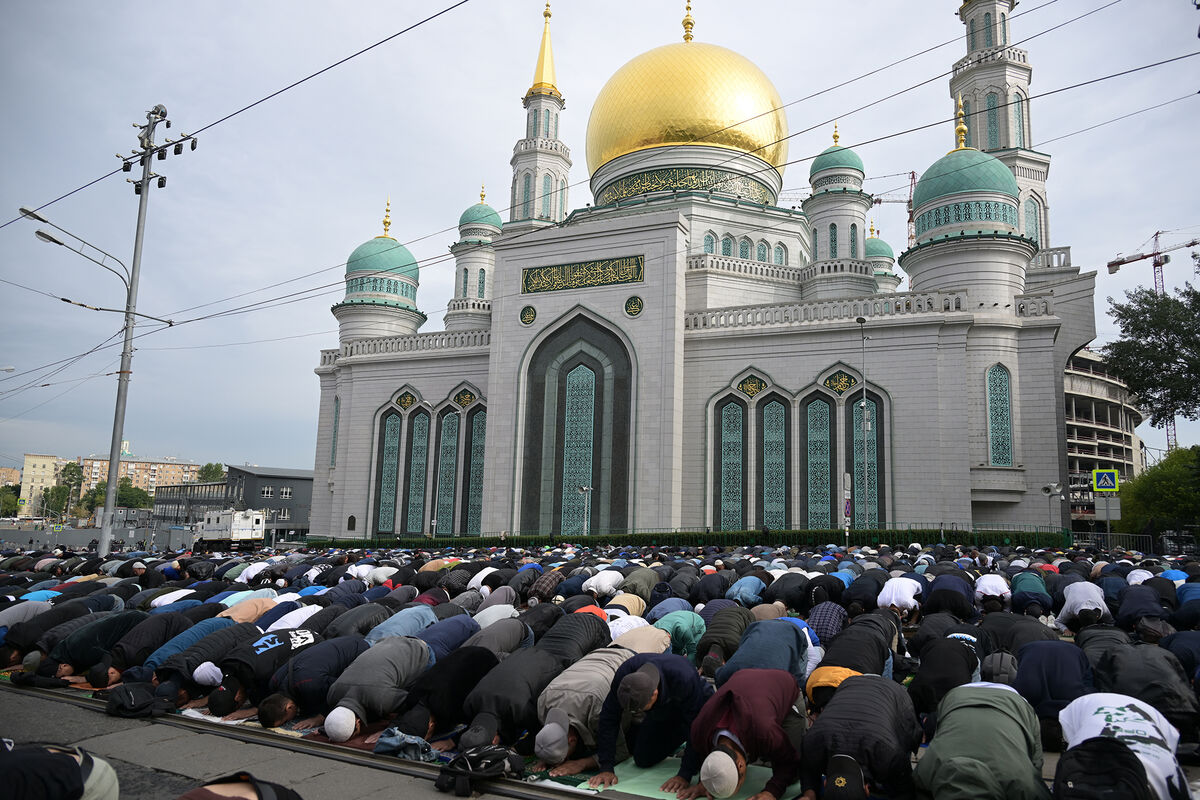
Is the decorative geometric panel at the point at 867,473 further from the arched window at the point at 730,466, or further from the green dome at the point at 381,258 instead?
the green dome at the point at 381,258

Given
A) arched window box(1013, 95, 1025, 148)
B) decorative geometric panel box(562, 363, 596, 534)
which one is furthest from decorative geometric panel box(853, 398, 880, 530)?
arched window box(1013, 95, 1025, 148)

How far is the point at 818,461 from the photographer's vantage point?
870 inches

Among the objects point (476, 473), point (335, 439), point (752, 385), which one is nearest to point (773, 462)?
point (752, 385)

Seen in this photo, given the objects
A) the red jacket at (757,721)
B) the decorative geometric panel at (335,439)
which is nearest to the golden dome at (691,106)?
the decorative geometric panel at (335,439)

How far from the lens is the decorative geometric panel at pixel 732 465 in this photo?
2262 centimetres

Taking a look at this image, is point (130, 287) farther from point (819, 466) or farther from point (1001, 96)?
point (1001, 96)

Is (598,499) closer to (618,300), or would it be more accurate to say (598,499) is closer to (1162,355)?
(618,300)

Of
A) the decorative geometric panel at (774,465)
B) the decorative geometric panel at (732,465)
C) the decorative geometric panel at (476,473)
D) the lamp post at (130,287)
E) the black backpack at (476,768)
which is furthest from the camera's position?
the decorative geometric panel at (476,473)

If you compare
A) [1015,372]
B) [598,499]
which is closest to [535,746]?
[598,499]

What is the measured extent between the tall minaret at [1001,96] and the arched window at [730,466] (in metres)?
11.6

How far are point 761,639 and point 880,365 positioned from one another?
17253mm

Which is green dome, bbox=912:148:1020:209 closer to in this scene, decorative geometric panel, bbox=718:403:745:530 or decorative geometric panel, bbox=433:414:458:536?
decorative geometric panel, bbox=718:403:745:530

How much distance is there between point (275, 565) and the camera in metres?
13.2

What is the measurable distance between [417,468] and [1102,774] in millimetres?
25828
